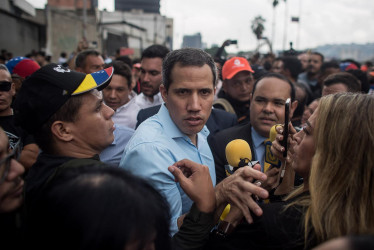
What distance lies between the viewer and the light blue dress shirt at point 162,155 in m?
1.81

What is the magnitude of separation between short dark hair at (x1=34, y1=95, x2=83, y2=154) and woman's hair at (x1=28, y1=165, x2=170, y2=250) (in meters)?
0.79

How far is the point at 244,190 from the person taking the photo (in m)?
1.48

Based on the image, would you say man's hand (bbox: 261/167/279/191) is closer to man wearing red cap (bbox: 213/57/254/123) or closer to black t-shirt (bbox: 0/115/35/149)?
black t-shirt (bbox: 0/115/35/149)

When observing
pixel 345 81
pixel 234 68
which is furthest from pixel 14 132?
pixel 345 81

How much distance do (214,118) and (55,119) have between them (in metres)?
2.18

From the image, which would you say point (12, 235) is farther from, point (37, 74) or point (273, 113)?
point (273, 113)

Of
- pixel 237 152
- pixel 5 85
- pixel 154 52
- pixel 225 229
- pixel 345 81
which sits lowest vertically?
pixel 225 229

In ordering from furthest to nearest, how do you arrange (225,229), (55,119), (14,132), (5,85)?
1. (5,85)
2. (14,132)
3. (55,119)
4. (225,229)

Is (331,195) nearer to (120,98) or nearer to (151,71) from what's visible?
(120,98)

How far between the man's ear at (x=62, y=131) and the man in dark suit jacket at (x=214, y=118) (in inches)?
65.7

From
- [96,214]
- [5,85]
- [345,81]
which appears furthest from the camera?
[345,81]

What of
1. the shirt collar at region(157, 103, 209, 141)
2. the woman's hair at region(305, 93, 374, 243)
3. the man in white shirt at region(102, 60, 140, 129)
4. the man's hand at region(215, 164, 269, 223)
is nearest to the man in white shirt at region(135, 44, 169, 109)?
the man in white shirt at region(102, 60, 140, 129)

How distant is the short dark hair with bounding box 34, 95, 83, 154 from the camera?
1814 mm

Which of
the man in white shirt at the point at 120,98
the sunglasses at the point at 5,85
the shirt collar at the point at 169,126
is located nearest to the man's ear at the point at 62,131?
the shirt collar at the point at 169,126
